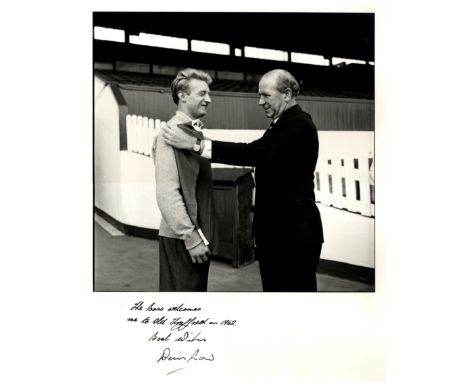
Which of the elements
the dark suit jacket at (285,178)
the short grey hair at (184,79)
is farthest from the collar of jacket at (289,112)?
the short grey hair at (184,79)

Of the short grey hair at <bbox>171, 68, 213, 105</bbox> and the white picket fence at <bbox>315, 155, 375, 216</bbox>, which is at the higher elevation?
the short grey hair at <bbox>171, 68, 213, 105</bbox>

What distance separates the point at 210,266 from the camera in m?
1.95

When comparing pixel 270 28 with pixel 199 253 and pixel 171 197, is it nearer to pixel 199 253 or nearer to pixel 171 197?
pixel 171 197

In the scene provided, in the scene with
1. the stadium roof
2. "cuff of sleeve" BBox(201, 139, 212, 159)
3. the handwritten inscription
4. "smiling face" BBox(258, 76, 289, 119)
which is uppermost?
the stadium roof

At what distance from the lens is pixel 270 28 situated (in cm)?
199

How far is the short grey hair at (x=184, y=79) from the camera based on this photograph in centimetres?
194

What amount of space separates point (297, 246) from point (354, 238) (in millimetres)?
267

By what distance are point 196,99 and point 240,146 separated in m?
0.29

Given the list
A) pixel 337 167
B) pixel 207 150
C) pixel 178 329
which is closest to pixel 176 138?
pixel 207 150

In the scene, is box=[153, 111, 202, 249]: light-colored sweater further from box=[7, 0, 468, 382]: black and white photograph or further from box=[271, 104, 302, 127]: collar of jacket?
box=[271, 104, 302, 127]: collar of jacket

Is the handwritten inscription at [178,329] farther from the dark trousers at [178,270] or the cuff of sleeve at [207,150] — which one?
the cuff of sleeve at [207,150]

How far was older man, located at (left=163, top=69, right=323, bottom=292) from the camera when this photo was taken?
196cm
